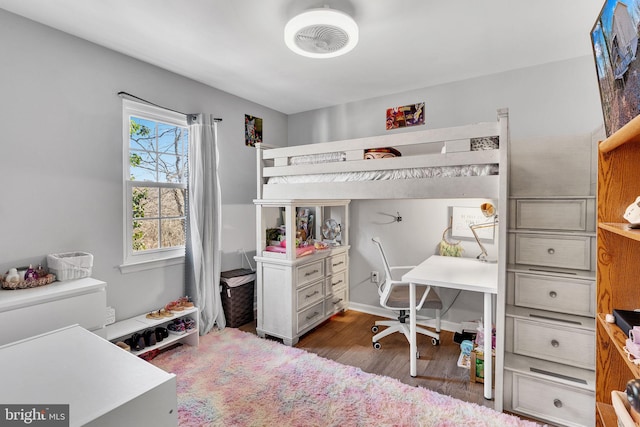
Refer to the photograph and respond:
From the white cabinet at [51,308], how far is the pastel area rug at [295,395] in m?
0.77

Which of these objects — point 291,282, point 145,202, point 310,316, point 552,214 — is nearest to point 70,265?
point 145,202

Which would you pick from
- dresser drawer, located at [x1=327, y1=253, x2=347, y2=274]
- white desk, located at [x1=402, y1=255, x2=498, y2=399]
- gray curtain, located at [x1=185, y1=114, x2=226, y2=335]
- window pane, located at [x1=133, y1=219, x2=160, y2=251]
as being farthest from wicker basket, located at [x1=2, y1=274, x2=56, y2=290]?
white desk, located at [x1=402, y1=255, x2=498, y2=399]

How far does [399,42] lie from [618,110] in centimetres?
155

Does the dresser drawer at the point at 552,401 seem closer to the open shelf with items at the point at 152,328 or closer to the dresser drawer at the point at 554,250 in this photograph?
the dresser drawer at the point at 554,250

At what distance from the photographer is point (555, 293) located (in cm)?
191

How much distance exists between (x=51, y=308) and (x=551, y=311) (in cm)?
304

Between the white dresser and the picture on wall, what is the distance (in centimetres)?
180

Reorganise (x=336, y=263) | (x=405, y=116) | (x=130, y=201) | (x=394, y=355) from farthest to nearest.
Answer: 1. (x=336, y=263)
2. (x=405, y=116)
3. (x=394, y=355)
4. (x=130, y=201)

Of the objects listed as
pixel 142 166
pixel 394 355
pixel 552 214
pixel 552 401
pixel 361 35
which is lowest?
pixel 394 355

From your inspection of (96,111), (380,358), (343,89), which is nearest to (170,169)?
(96,111)

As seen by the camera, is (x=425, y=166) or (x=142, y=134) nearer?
(x=425, y=166)

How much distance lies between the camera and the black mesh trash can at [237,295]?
3.13 m

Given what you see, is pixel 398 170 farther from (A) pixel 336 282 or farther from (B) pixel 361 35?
(A) pixel 336 282

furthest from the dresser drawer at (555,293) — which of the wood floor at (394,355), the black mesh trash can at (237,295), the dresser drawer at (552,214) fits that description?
the black mesh trash can at (237,295)
